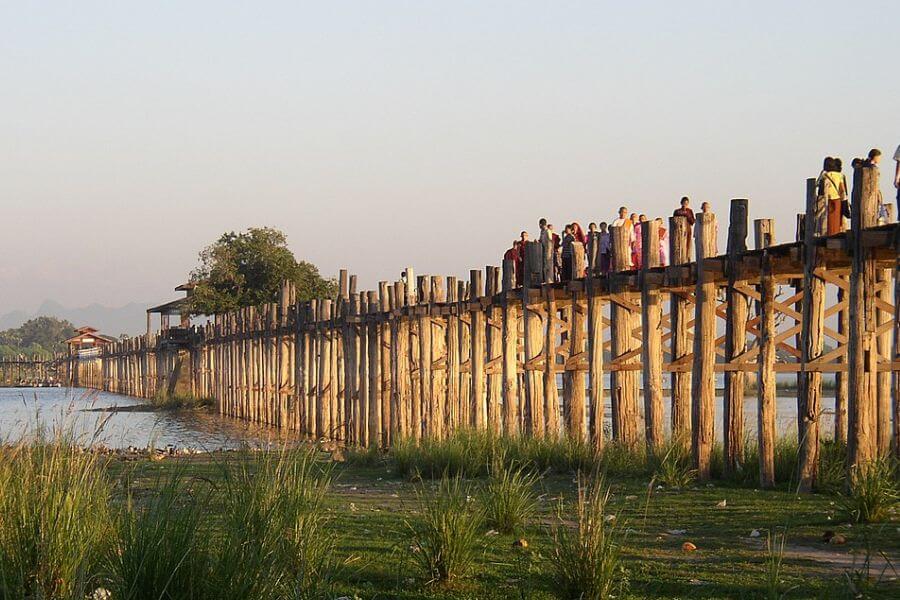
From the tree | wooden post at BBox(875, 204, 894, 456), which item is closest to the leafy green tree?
the tree

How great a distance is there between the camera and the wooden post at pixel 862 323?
1161 centimetres

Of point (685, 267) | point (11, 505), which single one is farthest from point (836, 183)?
point (11, 505)

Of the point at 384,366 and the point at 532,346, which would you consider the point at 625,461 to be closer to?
the point at 532,346

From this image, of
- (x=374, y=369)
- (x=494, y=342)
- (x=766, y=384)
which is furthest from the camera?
(x=374, y=369)

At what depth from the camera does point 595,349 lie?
1742cm

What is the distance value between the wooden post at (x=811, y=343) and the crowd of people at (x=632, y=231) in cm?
10

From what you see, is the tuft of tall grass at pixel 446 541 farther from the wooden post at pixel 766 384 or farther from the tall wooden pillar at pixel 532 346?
the tall wooden pillar at pixel 532 346

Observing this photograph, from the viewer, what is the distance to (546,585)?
7852mm

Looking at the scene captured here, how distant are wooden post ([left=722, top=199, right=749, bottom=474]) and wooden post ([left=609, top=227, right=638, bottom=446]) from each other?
2095 mm

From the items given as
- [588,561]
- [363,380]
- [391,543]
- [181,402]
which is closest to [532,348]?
[363,380]

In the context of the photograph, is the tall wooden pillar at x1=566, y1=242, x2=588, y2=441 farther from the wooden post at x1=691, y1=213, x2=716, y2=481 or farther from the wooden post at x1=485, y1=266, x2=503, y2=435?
the wooden post at x1=691, y1=213, x2=716, y2=481

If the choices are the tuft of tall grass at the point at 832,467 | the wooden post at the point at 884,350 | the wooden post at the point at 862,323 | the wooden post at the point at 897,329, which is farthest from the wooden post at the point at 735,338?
the wooden post at the point at 884,350

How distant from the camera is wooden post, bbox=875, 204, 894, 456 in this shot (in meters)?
16.8

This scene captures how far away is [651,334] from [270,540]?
31.3ft
